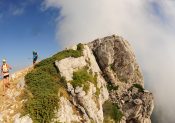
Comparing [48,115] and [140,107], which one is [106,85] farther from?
[48,115]

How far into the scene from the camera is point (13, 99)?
5306cm

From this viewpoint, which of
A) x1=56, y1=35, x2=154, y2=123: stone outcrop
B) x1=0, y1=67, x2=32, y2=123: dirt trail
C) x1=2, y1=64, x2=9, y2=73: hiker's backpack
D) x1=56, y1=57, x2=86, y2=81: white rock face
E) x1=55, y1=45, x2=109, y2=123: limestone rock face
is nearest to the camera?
x1=0, y1=67, x2=32, y2=123: dirt trail

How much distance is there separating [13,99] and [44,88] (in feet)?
15.7

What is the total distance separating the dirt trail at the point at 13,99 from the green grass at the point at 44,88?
3.34 feet

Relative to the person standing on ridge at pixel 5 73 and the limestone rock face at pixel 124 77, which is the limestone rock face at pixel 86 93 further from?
the person standing on ridge at pixel 5 73

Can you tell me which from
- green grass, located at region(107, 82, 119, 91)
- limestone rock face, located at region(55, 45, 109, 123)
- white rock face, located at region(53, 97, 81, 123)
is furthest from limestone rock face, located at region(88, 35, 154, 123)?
white rock face, located at region(53, 97, 81, 123)

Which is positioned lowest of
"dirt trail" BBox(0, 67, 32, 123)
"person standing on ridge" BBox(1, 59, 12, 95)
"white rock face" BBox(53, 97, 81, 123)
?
"white rock face" BBox(53, 97, 81, 123)

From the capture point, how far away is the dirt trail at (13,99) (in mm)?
50266

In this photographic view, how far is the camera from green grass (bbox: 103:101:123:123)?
62556 mm

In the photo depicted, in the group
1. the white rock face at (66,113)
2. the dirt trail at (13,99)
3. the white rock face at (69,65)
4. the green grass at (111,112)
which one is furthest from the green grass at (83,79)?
the dirt trail at (13,99)

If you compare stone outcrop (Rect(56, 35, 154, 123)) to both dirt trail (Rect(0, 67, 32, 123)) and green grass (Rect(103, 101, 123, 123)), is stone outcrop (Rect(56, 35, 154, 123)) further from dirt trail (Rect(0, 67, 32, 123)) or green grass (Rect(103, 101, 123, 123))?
dirt trail (Rect(0, 67, 32, 123))

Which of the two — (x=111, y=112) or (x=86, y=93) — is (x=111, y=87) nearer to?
(x=111, y=112)

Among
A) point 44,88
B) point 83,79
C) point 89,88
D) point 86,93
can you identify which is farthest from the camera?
point 89,88

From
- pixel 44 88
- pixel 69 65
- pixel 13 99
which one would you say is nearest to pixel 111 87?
pixel 69 65
